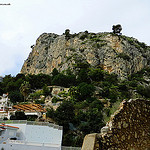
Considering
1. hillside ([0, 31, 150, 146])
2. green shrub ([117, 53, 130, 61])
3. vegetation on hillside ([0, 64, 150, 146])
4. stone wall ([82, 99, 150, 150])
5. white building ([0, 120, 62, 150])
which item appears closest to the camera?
stone wall ([82, 99, 150, 150])

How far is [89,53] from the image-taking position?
3615 inches

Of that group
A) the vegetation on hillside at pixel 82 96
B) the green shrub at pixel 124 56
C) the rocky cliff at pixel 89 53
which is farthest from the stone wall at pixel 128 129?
the green shrub at pixel 124 56

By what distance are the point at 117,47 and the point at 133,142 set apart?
310 ft

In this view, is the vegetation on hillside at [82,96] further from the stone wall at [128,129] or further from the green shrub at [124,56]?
the stone wall at [128,129]

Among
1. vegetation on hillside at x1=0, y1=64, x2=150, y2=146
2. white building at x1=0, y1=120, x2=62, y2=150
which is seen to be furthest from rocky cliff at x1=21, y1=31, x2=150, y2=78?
white building at x1=0, y1=120, x2=62, y2=150

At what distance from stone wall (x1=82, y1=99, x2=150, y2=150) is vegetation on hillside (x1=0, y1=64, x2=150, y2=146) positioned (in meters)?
26.3

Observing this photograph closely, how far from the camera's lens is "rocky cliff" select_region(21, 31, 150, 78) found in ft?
288

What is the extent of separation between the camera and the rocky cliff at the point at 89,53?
8781 cm

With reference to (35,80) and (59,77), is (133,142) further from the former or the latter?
(35,80)

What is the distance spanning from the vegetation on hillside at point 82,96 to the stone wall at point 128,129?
86.2 ft

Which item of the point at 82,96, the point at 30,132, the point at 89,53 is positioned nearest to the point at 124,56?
the point at 89,53

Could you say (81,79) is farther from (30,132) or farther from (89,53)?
(30,132)

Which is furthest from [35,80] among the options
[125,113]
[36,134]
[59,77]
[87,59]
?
[125,113]

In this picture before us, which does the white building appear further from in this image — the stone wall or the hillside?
the stone wall
